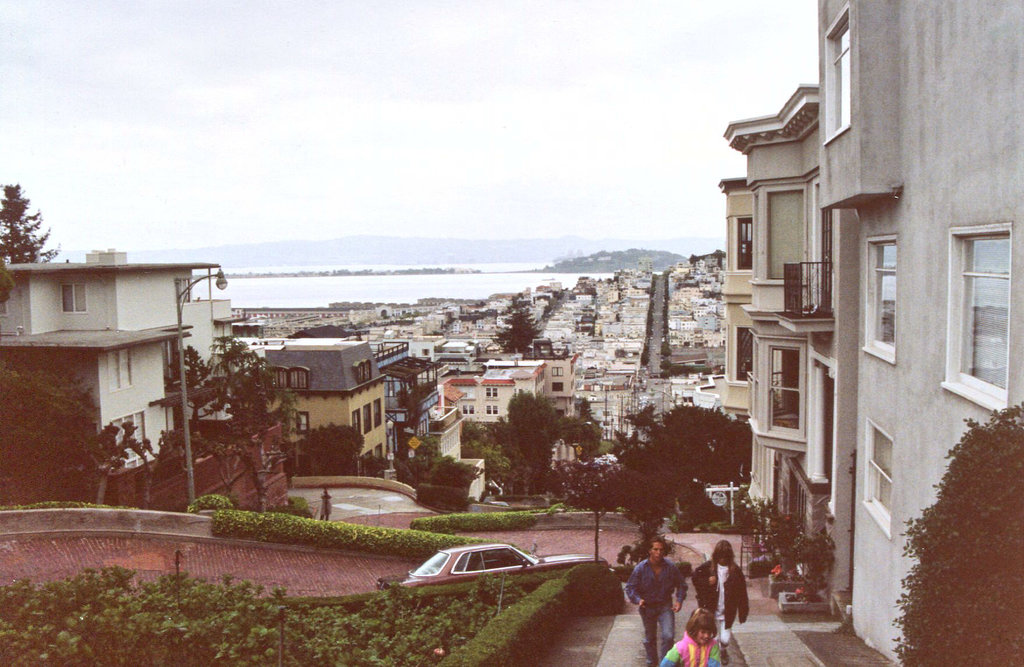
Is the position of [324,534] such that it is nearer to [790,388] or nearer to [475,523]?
[475,523]

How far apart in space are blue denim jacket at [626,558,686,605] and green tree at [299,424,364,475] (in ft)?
112

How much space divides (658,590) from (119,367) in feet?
66.8

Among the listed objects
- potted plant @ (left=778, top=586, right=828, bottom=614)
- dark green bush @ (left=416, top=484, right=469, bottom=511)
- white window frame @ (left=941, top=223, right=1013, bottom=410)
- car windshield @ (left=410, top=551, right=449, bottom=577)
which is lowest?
dark green bush @ (left=416, top=484, right=469, bottom=511)

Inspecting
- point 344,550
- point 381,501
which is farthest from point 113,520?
point 381,501

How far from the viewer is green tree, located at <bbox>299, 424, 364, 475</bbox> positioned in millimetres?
42156

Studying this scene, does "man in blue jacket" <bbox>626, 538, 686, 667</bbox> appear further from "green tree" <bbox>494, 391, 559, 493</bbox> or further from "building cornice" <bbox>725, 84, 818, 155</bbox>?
"green tree" <bbox>494, 391, 559, 493</bbox>

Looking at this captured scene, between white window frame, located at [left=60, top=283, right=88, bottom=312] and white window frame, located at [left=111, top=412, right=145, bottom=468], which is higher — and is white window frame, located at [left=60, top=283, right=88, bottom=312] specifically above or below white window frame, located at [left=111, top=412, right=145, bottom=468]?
above

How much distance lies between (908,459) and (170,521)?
16628 mm

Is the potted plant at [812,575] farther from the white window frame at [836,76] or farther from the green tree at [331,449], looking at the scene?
the green tree at [331,449]

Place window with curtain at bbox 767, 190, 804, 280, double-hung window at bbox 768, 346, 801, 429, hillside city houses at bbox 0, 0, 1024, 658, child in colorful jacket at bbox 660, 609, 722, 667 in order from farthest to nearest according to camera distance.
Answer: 1. double-hung window at bbox 768, 346, 801, 429
2. window with curtain at bbox 767, 190, 804, 280
3. hillside city houses at bbox 0, 0, 1024, 658
4. child in colorful jacket at bbox 660, 609, 722, 667

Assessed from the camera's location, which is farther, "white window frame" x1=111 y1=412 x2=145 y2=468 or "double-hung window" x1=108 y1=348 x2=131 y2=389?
"white window frame" x1=111 y1=412 x2=145 y2=468

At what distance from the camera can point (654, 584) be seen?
918 centimetres

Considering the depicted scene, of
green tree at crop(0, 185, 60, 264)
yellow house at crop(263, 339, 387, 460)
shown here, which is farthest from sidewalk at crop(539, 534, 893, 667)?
green tree at crop(0, 185, 60, 264)

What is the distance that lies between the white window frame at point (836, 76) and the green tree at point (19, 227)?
2139 inches
